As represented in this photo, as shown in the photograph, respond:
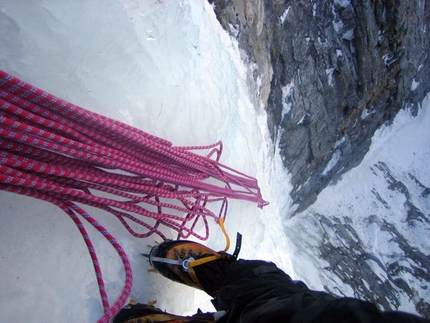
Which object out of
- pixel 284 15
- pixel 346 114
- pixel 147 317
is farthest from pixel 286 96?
pixel 147 317

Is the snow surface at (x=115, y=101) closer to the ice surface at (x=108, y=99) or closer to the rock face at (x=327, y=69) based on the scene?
the ice surface at (x=108, y=99)

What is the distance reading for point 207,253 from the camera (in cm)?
142

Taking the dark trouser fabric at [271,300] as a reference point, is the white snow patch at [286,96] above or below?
above

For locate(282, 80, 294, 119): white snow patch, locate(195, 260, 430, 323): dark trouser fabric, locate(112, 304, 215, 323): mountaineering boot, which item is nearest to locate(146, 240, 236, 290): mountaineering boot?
locate(195, 260, 430, 323): dark trouser fabric

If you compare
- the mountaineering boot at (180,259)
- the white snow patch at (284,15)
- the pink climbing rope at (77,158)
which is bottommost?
the mountaineering boot at (180,259)

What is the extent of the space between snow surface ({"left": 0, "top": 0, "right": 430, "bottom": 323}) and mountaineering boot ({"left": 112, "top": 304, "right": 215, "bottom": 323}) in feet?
0.25

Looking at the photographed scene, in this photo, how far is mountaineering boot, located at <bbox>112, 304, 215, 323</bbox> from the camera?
116cm

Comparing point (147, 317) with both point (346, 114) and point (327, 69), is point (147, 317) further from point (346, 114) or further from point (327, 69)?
point (346, 114)

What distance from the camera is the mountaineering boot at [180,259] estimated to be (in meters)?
1.31

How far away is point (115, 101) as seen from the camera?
4.35ft

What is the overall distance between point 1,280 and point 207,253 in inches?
30.2

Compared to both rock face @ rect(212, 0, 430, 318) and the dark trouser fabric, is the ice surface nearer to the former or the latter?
the dark trouser fabric

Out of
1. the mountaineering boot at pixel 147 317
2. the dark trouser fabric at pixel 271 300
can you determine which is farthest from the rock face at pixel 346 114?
the mountaineering boot at pixel 147 317

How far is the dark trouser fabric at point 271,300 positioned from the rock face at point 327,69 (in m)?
1.69
